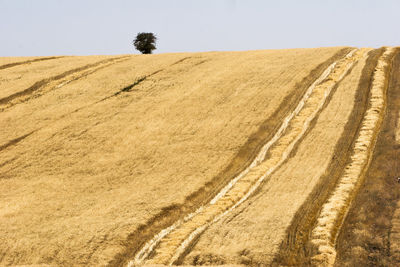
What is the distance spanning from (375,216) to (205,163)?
1059 centimetres

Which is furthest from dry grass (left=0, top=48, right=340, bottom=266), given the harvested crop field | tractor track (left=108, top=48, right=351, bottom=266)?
A: tractor track (left=108, top=48, right=351, bottom=266)

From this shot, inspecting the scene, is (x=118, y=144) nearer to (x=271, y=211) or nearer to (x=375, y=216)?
(x=271, y=211)

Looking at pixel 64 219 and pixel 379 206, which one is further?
pixel 64 219

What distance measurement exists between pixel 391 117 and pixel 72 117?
20196mm

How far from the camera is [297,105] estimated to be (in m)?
33.7

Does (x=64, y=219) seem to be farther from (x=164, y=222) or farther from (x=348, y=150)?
(x=348, y=150)

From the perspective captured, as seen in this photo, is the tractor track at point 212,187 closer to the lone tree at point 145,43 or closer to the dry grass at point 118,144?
the dry grass at point 118,144

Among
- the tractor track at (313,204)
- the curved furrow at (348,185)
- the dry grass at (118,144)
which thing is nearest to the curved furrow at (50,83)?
the dry grass at (118,144)

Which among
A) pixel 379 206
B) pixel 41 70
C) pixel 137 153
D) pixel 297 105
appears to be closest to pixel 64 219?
pixel 137 153

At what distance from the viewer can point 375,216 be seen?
17156 millimetres

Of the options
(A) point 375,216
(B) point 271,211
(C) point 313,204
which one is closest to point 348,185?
(C) point 313,204

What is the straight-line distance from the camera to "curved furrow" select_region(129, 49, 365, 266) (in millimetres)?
17422

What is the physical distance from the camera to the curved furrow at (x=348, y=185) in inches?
617

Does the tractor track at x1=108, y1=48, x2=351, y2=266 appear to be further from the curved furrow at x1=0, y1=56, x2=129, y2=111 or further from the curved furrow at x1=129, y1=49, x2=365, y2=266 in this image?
the curved furrow at x1=0, y1=56, x2=129, y2=111
